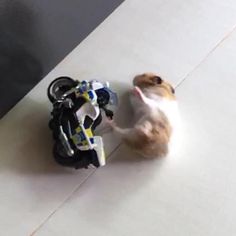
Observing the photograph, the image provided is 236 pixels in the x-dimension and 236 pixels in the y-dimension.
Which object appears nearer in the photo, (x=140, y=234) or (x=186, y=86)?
(x=140, y=234)

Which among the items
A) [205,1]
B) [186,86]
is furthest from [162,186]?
[205,1]

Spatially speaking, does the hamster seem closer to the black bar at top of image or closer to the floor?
the floor

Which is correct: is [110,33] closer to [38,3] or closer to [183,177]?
[38,3]

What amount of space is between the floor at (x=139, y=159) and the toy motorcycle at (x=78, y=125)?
0.17 feet

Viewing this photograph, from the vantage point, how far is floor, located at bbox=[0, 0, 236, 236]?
112cm

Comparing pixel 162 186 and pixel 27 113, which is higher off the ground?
pixel 27 113

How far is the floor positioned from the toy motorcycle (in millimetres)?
52

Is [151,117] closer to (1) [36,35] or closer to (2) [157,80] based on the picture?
(2) [157,80]

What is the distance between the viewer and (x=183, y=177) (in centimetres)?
118

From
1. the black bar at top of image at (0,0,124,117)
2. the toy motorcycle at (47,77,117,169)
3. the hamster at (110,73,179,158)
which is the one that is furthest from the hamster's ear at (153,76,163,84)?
the black bar at top of image at (0,0,124,117)

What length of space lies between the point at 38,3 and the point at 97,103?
256 mm

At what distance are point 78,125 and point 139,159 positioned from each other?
0.57 feet

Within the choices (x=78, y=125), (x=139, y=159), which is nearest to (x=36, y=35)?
(x=78, y=125)

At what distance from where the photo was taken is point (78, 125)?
1.13 meters
